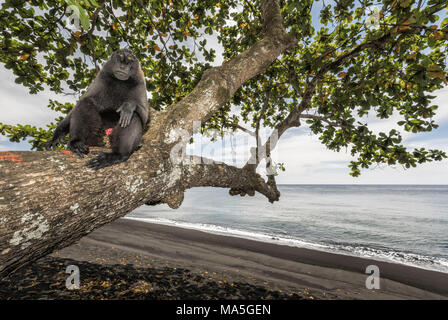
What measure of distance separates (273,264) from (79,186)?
804 cm

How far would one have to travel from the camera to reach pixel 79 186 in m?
1.29

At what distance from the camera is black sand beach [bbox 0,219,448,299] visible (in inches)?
179

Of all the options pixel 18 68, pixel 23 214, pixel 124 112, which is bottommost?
pixel 23 214

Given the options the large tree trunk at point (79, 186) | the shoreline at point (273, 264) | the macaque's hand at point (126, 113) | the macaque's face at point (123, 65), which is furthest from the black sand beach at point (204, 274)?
the macaque's face at point (123, 65)

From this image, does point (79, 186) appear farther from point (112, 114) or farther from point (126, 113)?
point (112, 114)

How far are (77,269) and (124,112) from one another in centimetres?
607

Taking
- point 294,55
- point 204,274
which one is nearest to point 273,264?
point 204,274

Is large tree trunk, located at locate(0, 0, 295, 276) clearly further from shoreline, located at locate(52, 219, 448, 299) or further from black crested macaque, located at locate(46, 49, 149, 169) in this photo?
shoreline, located at locate(52, 219, 448, 299)

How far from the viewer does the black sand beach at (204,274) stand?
454 cm

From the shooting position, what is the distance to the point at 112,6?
11.5 ft
